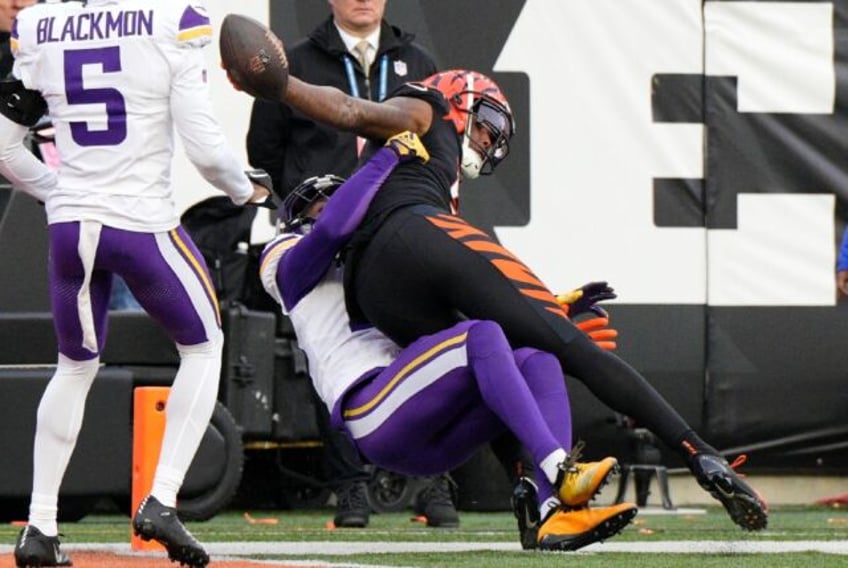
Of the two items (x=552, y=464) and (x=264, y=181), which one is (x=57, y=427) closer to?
(x=264, y=181)

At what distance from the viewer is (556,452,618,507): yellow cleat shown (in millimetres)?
4473

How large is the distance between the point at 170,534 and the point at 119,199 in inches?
33.0

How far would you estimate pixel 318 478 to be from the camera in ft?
27.6

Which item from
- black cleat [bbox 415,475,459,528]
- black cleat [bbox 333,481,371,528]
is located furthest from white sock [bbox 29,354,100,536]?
black cleat [bbox 415,475,459,528]

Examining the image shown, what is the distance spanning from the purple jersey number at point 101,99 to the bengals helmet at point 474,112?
34.1 inches

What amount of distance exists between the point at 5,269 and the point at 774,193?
348 cm

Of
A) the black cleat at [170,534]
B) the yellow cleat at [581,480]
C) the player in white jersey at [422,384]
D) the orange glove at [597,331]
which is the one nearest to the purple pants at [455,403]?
the player in white jersey at [422,384]

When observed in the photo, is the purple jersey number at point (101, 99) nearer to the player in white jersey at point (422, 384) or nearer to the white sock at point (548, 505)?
the player in white jersey at point (422, 384)

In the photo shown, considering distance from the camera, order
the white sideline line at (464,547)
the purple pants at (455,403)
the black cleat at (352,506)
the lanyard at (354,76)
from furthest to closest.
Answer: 1. the lanyard at (354,76)
2. the black cleat at (352,506)
3. the white sideline line at (464,547)
4. the purple pants at (455,403)

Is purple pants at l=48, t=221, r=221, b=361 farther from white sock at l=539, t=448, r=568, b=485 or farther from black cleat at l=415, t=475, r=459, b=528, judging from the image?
black cleat at l=415, t=475, r=459, b=528

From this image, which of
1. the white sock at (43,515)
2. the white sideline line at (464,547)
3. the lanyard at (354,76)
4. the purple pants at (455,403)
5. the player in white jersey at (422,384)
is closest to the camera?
the player in white jersey at (422,384)

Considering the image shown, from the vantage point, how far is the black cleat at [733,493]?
4.49 metres

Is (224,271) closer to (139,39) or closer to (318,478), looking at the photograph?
(318,478)

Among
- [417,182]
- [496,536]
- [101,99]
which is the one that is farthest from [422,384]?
[496,536]
